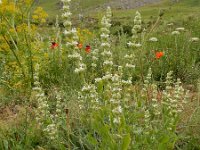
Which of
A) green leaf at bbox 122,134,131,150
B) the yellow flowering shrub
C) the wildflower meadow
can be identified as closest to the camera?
green leaf at bbox 122,134,131,150

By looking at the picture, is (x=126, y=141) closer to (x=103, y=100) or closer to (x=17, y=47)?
(x=103, y=100)

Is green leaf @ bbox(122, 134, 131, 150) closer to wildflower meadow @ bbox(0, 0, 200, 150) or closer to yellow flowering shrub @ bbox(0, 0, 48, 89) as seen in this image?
wildflower meadow @ bbox(0, 0, 200, 150)

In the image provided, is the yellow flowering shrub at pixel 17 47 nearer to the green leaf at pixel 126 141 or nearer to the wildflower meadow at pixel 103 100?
the wildflower meadow at pixel 103 100

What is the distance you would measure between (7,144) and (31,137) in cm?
27

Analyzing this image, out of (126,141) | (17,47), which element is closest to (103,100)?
(126,141)

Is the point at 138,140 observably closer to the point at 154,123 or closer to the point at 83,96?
the point at 154,123

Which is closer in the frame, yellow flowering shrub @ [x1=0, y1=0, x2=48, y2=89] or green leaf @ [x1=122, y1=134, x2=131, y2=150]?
green leaf @ [x1=122, y1=134, x2=131, y2=150]

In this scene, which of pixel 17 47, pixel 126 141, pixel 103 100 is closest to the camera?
pixel 126 141

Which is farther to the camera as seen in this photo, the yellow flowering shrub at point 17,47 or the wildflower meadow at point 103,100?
the yellow flowering shrub at point 17,47

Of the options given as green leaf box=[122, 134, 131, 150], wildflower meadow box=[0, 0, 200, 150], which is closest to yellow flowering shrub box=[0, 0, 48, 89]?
wildflower meadow box=[0, 0, 200, 150]

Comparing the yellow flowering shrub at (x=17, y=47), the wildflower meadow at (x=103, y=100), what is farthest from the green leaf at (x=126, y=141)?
the yellow flowering shrub at (x=17, y=47)

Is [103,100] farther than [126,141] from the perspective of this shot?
Yes

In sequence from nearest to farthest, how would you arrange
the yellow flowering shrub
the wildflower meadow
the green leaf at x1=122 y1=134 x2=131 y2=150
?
the green leaf at x1=122 y1=134 x2=131 y2=150 → the wildflower meadow → the yellow flowering shrub

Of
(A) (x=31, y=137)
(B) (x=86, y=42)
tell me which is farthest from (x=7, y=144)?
(B) (x=86, y=42)
